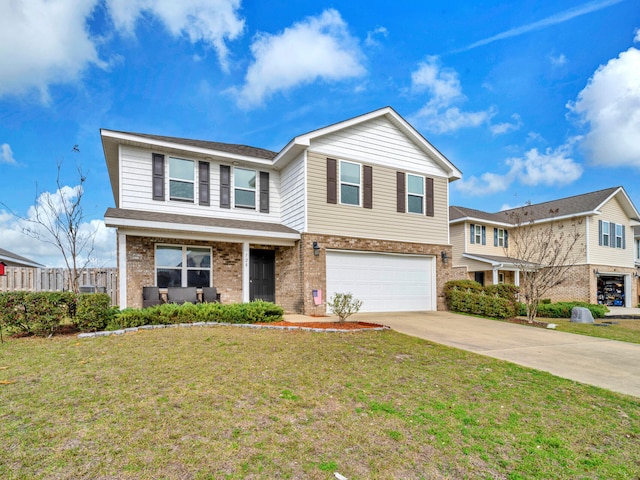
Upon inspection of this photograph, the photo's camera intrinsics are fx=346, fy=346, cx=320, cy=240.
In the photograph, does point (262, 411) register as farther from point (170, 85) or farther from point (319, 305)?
point (170, 85)

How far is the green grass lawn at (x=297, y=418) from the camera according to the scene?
284 centimetres

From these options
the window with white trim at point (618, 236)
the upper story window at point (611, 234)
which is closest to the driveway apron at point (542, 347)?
the upper story window at point (611, 234)

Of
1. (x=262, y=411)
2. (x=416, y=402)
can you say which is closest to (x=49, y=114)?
(x=262, y=411)

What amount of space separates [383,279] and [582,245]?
15715 millimetres

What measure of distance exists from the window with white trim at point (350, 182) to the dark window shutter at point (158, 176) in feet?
20.5

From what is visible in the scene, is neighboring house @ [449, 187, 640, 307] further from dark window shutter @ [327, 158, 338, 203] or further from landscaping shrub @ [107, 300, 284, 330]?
landscaping shrub @ [107, 300, 284, 330]

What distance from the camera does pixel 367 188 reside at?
13.2 meters

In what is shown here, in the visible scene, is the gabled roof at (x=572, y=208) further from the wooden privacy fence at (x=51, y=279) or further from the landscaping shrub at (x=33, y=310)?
the landscaping shrub at (x=33, y=310)

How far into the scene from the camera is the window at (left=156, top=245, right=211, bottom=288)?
11.6 meters

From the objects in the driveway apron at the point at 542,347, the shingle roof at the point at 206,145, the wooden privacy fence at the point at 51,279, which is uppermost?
the shingle roof at the point at 206,145

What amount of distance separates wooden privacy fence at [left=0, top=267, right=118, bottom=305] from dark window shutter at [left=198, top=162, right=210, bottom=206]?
14.8ft

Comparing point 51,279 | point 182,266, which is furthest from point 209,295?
point 51,279

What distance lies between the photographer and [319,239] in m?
12.0

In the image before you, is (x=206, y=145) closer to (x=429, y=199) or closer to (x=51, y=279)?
(x=51, y=279)
